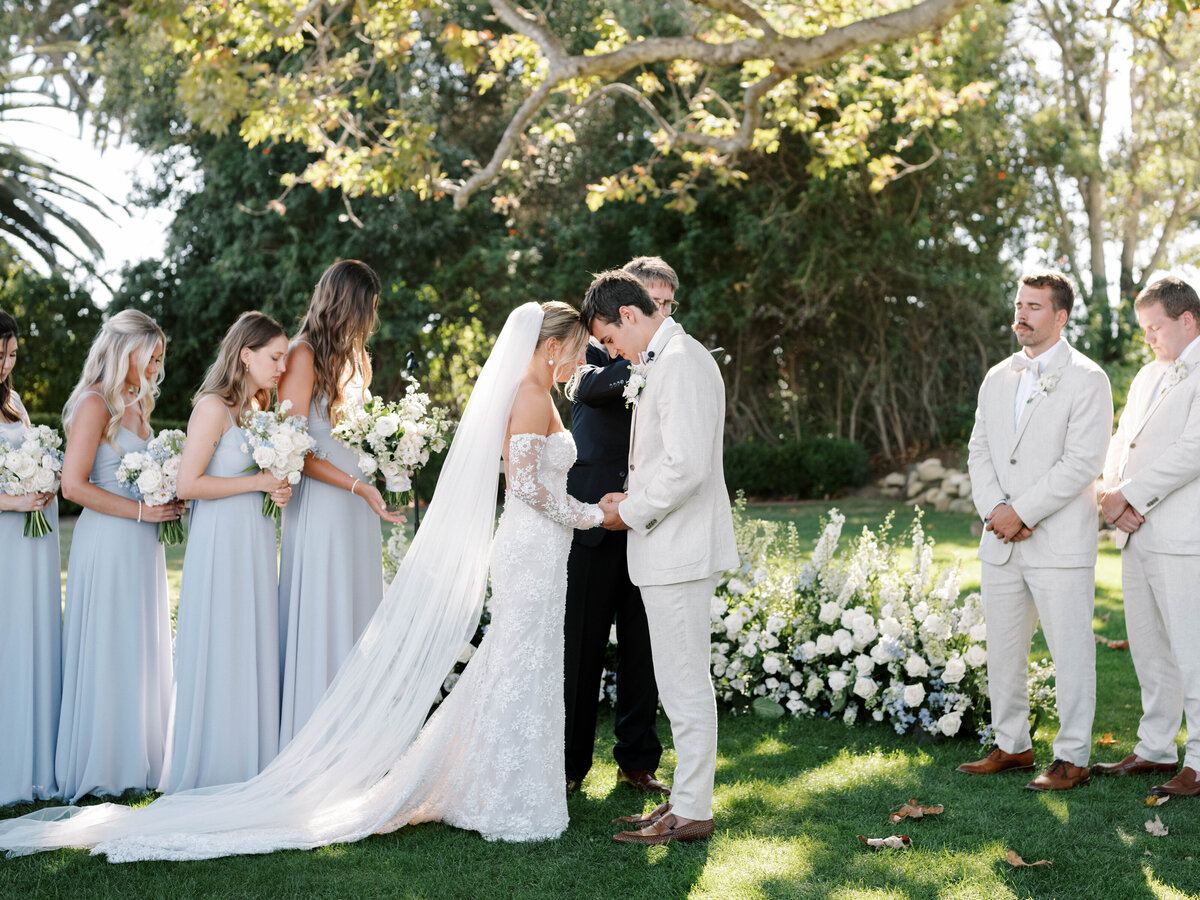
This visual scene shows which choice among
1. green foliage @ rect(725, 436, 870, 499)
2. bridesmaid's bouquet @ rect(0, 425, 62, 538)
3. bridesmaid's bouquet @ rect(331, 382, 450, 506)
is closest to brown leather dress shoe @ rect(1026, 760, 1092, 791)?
bridesmaid's bouquet @ rect(331, 382, 450, 506)

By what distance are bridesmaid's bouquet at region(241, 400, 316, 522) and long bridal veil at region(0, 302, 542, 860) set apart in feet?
2.40

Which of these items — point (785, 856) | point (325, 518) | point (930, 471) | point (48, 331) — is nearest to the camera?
point (785, 856)

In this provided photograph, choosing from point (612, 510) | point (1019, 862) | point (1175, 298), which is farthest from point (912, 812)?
point (1175, 298)

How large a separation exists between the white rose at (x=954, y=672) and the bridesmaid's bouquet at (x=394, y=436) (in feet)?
9.70

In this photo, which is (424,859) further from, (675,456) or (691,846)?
(675,456)

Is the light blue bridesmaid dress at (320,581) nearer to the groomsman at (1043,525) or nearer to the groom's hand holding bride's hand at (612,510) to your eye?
the groom's hand holding bride's hand at (612,510)

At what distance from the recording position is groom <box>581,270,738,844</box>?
4148mm

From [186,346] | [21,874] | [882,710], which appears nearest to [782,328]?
[186,346]

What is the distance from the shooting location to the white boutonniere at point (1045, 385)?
4.97 m

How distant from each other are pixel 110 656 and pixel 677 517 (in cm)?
282

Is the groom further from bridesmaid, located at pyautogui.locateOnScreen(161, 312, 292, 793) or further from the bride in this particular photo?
bridesmaid, located at pyautogui.locateOnScreen(161, 312, 292, 793)

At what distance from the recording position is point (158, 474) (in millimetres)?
4965

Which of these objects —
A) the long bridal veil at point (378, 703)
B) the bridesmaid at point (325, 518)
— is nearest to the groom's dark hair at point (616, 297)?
the long bridal veil at point (378, 703)

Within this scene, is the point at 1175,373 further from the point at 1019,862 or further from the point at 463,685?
the point at 463,685
